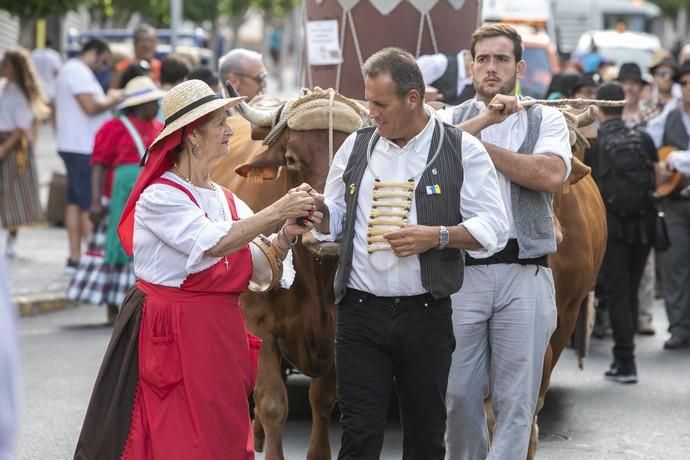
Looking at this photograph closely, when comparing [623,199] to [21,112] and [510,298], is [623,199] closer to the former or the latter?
[510,298]

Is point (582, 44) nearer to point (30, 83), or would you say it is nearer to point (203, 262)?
point (30, 83)

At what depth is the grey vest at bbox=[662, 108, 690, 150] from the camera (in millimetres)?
11891

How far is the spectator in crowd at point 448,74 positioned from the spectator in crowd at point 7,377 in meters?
7.61

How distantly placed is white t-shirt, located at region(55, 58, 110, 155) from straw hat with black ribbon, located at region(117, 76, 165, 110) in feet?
9.20

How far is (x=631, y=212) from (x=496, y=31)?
4.45 meters

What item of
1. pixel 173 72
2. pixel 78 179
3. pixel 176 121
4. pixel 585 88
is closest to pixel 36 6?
pixel 78 179

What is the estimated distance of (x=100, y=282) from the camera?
1200 centimetres

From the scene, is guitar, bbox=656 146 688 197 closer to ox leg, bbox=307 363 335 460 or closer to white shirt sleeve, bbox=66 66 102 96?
ox leg, bbox=307 363 335 460

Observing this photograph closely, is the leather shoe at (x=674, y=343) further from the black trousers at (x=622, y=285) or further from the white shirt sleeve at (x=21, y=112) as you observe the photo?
the white shirt sleeve at (x=21, y=112)

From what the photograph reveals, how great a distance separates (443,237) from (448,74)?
5.05 metres

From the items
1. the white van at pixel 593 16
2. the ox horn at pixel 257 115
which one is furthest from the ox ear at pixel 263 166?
the white van at pixel 593 16

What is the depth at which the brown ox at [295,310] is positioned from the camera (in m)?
6.71

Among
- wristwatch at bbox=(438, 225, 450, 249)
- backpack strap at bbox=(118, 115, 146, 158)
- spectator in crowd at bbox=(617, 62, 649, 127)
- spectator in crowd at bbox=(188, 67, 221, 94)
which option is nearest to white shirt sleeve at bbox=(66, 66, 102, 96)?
backpack strap at bbox=(118, 115, 146, 158)

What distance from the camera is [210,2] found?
43.8 m
